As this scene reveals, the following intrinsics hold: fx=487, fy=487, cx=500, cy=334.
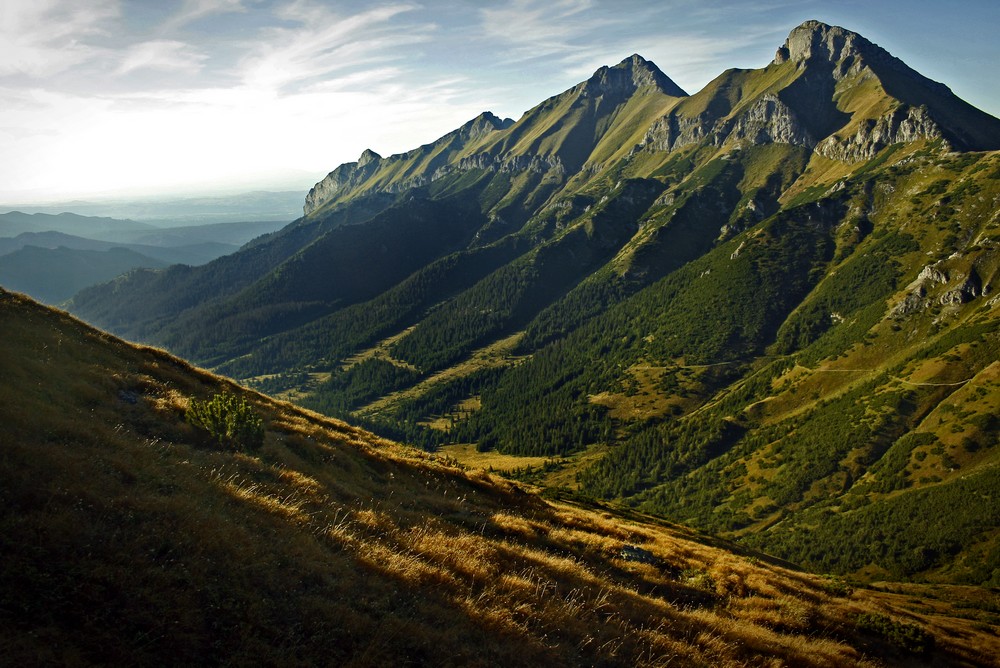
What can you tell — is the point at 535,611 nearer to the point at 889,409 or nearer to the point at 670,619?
the point at 670,619

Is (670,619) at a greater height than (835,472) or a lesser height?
greater

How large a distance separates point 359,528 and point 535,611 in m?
6.77

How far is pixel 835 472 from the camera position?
176 m

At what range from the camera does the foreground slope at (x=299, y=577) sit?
929 cm

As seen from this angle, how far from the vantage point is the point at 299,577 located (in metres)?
11.9

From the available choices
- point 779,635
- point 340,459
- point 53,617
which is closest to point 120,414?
point 340,459


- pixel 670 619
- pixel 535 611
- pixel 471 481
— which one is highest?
pixel 535 611

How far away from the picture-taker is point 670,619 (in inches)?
608

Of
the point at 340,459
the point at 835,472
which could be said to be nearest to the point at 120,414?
the point at 340,459

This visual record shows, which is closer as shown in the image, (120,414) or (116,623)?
(116,623)

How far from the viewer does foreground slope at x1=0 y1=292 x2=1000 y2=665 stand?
929 cm

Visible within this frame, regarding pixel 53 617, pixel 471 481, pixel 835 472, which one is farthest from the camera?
pixel 835 472

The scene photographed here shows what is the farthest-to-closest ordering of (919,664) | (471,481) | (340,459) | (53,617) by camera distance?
(471,481) < (340,459) < (919,664) < (53,617)

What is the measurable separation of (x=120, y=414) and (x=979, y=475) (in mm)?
199509
